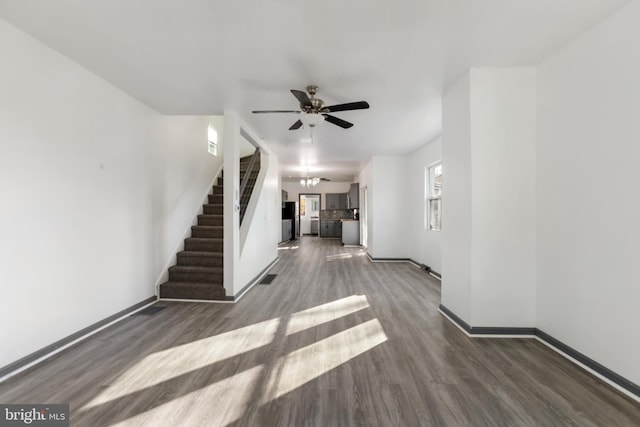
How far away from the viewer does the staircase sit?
3828 mm

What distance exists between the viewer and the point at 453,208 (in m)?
3.07

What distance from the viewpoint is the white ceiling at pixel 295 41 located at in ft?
6.16

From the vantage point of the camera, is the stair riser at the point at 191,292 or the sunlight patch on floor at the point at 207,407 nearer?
the sunlight patch on floor at the point at 207,407

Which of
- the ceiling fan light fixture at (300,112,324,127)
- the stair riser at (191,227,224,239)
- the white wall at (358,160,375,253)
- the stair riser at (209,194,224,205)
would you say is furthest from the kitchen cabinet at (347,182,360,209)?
the ceiling fan light fixture at (300,112,324,127)

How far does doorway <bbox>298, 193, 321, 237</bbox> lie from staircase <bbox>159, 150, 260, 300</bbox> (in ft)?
29.7

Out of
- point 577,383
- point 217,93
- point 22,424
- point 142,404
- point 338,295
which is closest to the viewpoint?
point 22,424

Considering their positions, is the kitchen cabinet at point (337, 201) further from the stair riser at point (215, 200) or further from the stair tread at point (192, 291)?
the stair tread at point (192, 291)

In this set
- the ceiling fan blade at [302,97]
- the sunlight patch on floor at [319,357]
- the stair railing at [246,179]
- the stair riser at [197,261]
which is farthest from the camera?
the stair railing at [246,179]

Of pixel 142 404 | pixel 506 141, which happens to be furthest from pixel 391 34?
pixel 142 404

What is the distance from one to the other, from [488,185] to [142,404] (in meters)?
3.41

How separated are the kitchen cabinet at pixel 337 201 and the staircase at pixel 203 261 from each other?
7301mm

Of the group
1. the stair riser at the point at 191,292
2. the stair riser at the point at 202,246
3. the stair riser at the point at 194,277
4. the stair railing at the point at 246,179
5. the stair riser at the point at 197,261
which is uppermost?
the stair railing at the point at 246,179

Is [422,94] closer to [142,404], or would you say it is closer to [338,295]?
[338,295]

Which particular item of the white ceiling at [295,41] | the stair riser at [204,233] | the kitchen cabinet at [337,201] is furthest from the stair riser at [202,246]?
the kitchen cabinet at [337,201]
